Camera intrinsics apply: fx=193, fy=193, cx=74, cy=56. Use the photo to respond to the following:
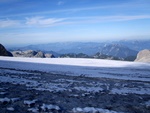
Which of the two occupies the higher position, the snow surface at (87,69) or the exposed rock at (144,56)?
the exposed rock at (144,56)

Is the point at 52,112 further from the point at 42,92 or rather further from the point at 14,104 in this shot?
the point at 42,92

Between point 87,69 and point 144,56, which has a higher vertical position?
point 144,56

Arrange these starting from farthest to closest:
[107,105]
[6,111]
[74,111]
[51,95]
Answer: [51,95]
[107,105]
[74,111]
[6,111]

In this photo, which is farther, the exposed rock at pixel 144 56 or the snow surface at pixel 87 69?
the exposed rock at pixel 144 56

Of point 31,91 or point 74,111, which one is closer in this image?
point 74,111

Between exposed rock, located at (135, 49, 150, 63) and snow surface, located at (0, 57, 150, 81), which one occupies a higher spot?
exposed rock, located at (135, 49, 150, 63)

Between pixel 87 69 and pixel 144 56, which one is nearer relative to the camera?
pixel 87 69

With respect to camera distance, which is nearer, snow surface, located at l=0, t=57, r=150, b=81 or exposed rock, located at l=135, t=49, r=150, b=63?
snow surface, located at l=0, t=57, r=150, b=81

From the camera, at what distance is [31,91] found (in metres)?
14.1

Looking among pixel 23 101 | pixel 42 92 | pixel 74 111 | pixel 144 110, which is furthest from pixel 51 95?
pixel 144 110

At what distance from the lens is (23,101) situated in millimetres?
11242

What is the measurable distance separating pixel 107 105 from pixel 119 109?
873mm

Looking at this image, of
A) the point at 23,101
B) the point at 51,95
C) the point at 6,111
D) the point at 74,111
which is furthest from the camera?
the point at 51,95

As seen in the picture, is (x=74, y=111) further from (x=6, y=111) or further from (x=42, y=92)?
(x=42, y=92)
